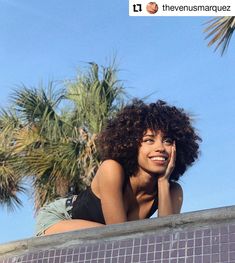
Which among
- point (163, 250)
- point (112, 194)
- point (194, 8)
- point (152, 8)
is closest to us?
point (163, 250)

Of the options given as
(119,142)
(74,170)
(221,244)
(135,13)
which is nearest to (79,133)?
(74,170)

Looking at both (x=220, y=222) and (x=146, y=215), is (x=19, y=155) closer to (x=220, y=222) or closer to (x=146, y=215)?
(x=146, y=215)

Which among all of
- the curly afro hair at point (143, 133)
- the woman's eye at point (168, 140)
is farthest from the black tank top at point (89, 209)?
the woman's eye at point (168, 140)

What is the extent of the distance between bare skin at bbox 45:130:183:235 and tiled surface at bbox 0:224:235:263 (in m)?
0.40

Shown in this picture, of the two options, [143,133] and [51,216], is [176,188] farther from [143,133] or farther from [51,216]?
[51,216]

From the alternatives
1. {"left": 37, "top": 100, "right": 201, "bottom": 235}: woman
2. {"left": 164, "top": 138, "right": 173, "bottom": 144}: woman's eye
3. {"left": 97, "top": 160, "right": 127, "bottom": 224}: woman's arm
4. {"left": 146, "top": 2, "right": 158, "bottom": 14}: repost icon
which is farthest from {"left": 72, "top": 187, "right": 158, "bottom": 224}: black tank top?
{"left": 146, "top": 2, "right": 158, "bottom": 14}: repost icon

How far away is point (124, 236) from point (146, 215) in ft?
2.92

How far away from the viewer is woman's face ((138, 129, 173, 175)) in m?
5.39

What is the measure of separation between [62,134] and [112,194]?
574cm

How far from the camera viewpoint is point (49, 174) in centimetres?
1060

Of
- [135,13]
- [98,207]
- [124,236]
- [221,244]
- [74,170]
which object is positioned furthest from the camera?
[74,170]

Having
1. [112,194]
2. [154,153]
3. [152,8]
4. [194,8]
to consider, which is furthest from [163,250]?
[152,8]

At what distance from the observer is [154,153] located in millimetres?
5406

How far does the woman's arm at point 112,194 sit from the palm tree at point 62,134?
16.6 feet
